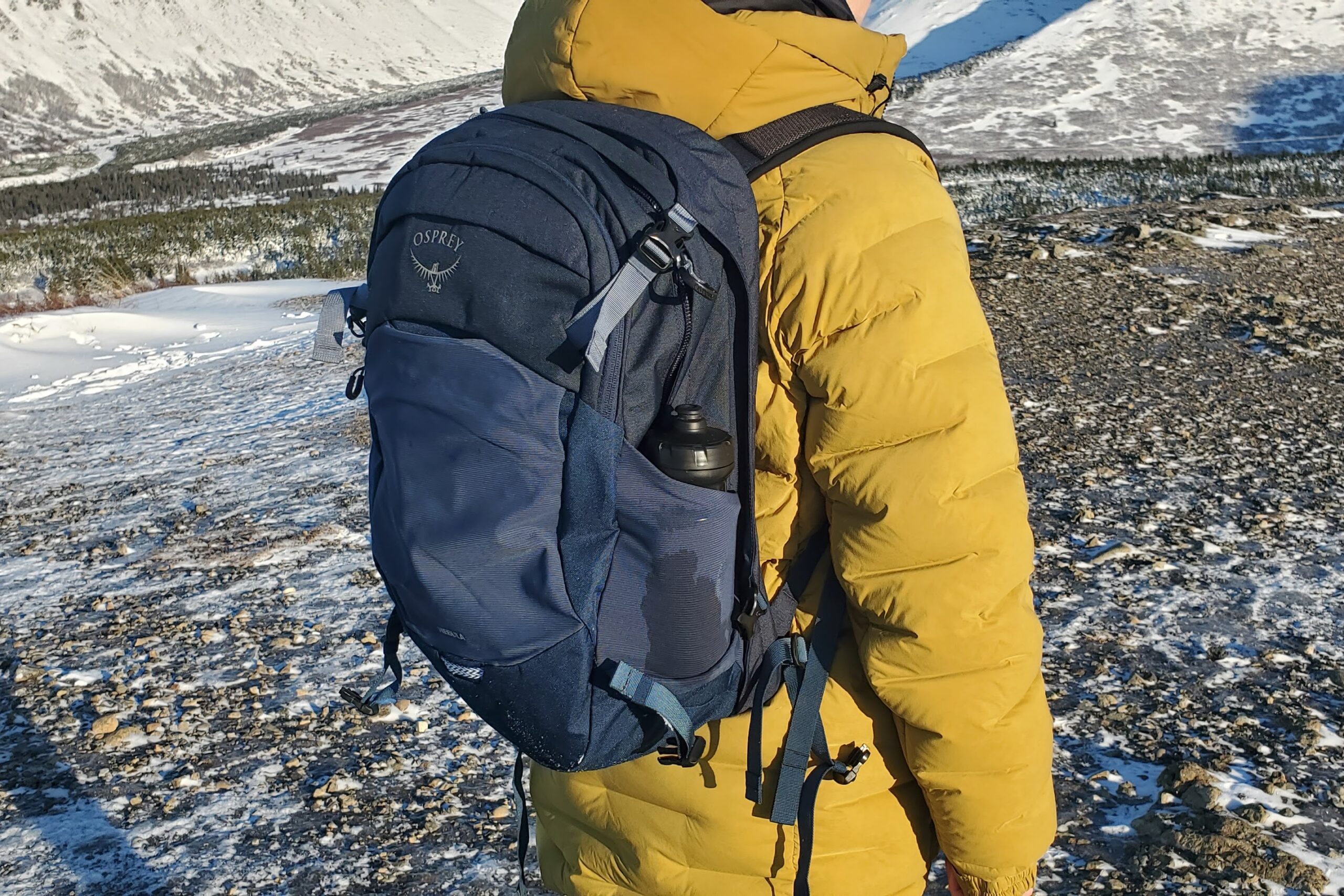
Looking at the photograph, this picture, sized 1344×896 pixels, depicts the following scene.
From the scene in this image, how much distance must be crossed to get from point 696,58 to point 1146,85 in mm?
47363

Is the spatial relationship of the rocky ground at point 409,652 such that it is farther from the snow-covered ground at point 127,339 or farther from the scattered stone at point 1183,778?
the snow-covered ground at point 127,339

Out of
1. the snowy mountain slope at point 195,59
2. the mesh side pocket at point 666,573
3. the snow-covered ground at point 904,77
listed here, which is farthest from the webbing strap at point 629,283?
the snowy mountain slope at point 195,59

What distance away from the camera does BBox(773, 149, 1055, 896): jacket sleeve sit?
1.06 metres

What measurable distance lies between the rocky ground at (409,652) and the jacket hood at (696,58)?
6.86 ft

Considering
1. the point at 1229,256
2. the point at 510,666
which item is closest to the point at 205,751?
the point at 510,666

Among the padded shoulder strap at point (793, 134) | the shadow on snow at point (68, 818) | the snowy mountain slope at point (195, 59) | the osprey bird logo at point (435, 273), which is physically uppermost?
the padded shoulder strap at point (793, 134)

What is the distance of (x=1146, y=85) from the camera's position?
137 ft

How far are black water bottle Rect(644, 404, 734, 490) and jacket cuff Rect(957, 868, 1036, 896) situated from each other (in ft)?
1.98

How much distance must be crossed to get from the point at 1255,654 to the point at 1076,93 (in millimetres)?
43372

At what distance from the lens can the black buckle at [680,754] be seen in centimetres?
115

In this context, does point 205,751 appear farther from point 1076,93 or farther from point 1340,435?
point 1076,93

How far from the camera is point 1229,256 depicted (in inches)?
339

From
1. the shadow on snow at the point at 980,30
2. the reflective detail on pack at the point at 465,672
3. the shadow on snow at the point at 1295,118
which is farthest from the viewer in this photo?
the shadow on snow at the point at 980,30

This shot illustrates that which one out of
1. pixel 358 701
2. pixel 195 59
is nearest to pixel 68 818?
pixel 358 701
